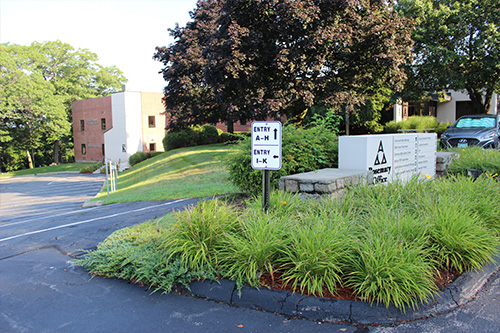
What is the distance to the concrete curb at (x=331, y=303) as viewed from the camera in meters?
3.78

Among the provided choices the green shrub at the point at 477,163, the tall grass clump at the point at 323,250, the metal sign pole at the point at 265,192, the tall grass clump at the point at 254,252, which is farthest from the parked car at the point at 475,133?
the tall grass clump at the point at 254,252

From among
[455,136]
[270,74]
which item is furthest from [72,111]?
[455,136]

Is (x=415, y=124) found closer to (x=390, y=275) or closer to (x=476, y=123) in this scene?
(x=476, y=123)

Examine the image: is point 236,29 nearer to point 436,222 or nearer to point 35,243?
point 35,243

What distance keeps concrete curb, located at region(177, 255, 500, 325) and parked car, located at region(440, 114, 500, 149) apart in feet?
43.3

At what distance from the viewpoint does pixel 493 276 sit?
15.9 ft

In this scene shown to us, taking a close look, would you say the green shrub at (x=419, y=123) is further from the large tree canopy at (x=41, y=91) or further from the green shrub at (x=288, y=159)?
the large tree canopy at (x=41, y=91)

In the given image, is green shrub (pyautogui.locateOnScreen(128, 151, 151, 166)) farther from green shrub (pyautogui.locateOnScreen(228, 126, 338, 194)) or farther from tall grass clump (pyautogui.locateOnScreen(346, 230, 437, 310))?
tall grass clump (pyautogui.locateOnScreen(346, 230, 437, 310))

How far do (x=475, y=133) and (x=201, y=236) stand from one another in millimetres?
15975

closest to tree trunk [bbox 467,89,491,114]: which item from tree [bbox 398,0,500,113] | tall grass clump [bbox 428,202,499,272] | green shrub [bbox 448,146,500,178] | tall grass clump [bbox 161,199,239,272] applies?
tree [bbox 398,0,500,113]

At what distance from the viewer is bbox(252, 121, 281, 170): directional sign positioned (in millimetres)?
5363

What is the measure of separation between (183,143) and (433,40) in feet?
83.9

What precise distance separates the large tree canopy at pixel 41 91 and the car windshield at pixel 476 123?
5057cm

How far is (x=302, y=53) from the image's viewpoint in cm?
1595
